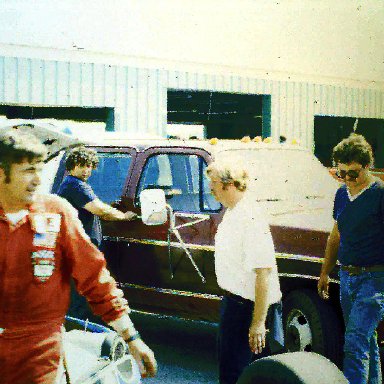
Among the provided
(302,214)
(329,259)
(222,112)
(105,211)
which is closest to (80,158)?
(105,211)

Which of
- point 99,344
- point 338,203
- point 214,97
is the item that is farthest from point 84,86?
point 99,344

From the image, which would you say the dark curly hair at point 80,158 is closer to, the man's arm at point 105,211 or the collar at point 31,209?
the man's arm at point 105,211

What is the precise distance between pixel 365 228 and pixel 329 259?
575mm

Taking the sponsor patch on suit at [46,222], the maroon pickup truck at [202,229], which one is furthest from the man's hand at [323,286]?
the sponsor patch on suit at [46,222]

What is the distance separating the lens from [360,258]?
14.8 feet

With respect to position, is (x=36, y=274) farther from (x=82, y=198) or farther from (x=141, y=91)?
(x=141, y=91)

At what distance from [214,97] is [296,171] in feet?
36.2

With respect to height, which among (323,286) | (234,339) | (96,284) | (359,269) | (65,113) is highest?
(65,113)

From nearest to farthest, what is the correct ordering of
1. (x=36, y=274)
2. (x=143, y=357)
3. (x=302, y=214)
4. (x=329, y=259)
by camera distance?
(x=36, y=274) < (x=143, y=357) < (x=329, y=259) < (x=302, y=214)

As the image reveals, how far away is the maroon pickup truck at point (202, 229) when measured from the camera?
547 cm

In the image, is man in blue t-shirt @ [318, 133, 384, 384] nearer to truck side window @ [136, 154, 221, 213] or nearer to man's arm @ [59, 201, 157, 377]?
truck side window @ [136, 154, 221, 213]

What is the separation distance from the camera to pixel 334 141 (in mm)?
19906

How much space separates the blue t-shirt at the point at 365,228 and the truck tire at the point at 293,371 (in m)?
1.36

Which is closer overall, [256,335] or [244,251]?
[256,335]
